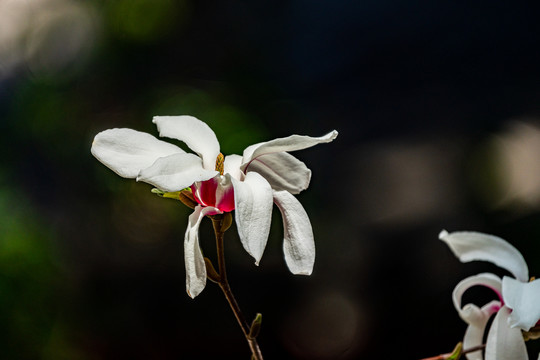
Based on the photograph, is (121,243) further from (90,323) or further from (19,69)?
(19,69)

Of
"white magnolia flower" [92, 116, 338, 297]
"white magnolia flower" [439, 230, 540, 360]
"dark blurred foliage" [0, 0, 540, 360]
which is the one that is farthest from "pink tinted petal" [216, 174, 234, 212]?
"dark blurred foliage" [0, 0, 540, 360]

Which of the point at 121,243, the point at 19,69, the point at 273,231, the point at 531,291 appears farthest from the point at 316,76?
the point at 531,291

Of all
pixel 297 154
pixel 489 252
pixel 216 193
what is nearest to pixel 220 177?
pixel 216 193

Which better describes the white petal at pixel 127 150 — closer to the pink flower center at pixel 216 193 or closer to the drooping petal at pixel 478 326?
the pink flower center at pixel 216 193

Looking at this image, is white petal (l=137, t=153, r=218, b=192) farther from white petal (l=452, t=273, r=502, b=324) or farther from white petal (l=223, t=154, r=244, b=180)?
white petal (l=452, t=273, r=502, b=324)

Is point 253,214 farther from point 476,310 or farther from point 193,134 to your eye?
point 476,310

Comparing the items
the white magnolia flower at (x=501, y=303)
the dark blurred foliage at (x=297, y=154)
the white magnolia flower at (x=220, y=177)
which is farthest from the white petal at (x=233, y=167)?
the dark blurred foliage at (x=297, y=154)
